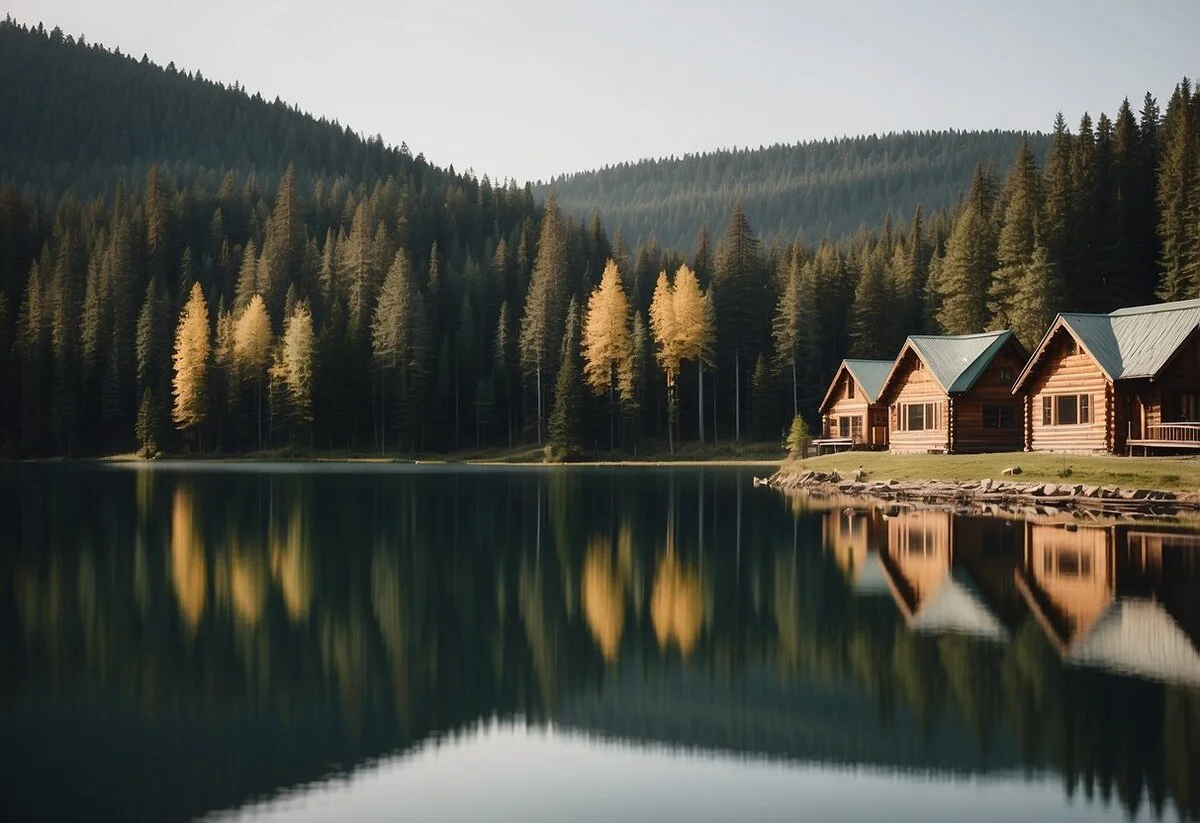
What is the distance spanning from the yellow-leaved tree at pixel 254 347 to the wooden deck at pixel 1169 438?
80.3 metres

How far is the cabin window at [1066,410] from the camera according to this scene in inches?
2099

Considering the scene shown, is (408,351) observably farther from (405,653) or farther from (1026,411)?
(405,653)

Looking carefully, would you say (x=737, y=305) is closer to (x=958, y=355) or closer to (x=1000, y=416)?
(x=958, y=355)

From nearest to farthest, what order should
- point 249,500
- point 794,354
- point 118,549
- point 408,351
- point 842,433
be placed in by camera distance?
1. point 118,549
2. point 249,500
3. point 842,433
4. point 794,354
5. point 408,351

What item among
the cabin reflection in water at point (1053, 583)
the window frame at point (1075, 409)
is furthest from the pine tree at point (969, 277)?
the cabin reflection in water at point (1053, 583)

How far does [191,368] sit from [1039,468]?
82.2 meters

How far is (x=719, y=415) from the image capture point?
4331 inches

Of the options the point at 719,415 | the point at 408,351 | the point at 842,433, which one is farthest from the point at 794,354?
the point at 408,351

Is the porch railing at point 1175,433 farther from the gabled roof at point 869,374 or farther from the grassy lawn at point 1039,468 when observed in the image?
the gabled roof at point 869,374

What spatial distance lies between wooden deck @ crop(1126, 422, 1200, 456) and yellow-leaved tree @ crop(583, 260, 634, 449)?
50.8 meters

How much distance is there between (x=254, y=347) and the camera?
10906cm

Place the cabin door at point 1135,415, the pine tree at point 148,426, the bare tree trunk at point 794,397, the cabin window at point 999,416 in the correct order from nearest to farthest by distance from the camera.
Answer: the cabin door at point 1135,415 < the cabin window at point 999,416 < the bare tree trunk at point 794,397 < the pine tree at point 148,426

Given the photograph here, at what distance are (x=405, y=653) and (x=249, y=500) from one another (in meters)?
33.1

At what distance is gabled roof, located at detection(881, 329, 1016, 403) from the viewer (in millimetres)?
61750
